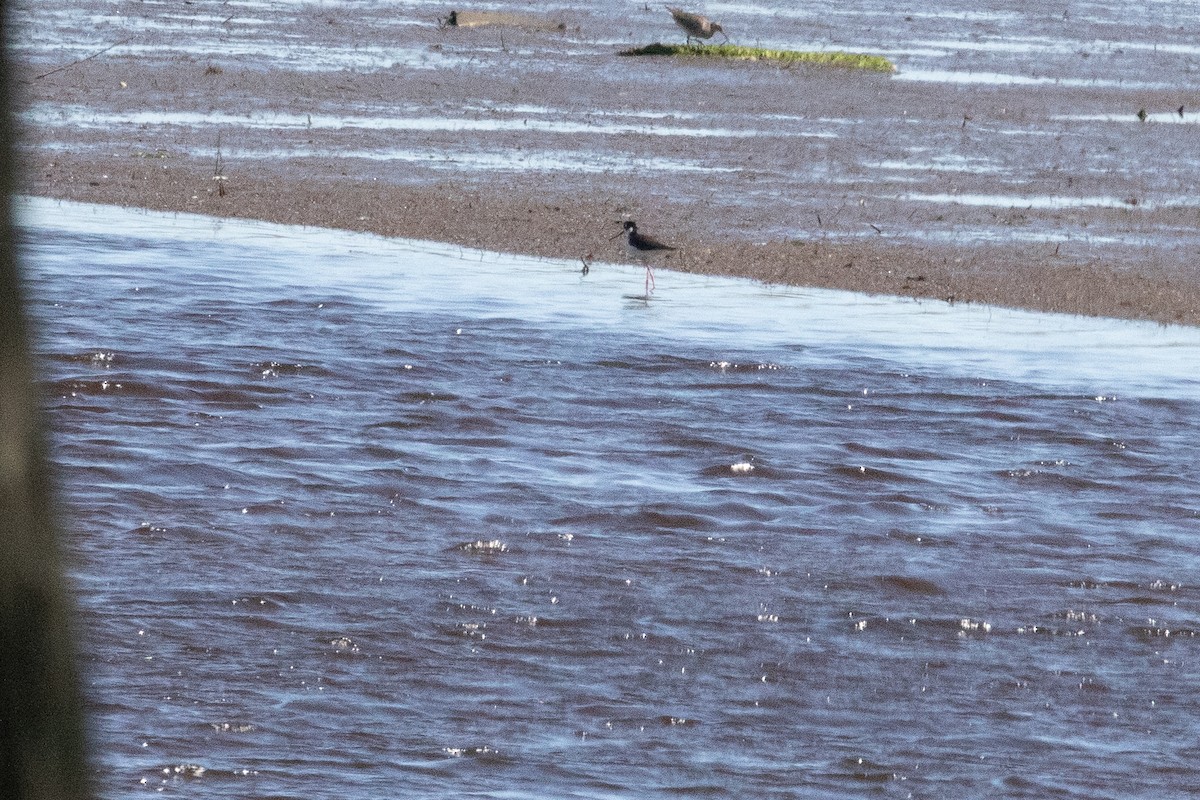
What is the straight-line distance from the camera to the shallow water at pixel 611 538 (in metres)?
5.52

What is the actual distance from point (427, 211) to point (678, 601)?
8.02 meters

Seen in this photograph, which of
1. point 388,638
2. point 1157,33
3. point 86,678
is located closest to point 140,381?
point 388,638

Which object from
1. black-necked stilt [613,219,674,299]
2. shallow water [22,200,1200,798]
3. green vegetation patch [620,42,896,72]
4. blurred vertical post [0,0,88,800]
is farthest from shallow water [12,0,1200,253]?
blurred vertical post [0,0,88,800]

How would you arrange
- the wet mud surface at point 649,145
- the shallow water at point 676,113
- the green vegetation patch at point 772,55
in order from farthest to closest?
the green vegetation patch at point 772,55
the shallow water at point 676,113
the wet mud surface at point 649,145

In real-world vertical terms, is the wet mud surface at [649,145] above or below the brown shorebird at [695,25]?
below

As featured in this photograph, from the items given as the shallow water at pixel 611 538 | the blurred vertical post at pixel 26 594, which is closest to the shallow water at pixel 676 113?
the shallow water at pixel 611 538

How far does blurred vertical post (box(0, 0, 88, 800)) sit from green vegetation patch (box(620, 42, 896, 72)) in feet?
76.4

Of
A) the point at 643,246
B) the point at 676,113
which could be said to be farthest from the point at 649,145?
the point at 643,246

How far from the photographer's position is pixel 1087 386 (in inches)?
397

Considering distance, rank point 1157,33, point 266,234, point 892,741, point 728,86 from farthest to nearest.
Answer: point 1157,33
point 728,86
point 266,234
point 892,741

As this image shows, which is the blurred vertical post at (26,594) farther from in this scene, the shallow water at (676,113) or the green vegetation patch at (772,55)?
the green vegetation patch at (772,55)

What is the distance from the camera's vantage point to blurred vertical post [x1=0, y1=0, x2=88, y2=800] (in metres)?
2.20

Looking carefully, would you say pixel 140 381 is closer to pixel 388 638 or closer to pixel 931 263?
pixel 388 638

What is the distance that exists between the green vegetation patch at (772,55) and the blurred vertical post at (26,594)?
23.3 meters
